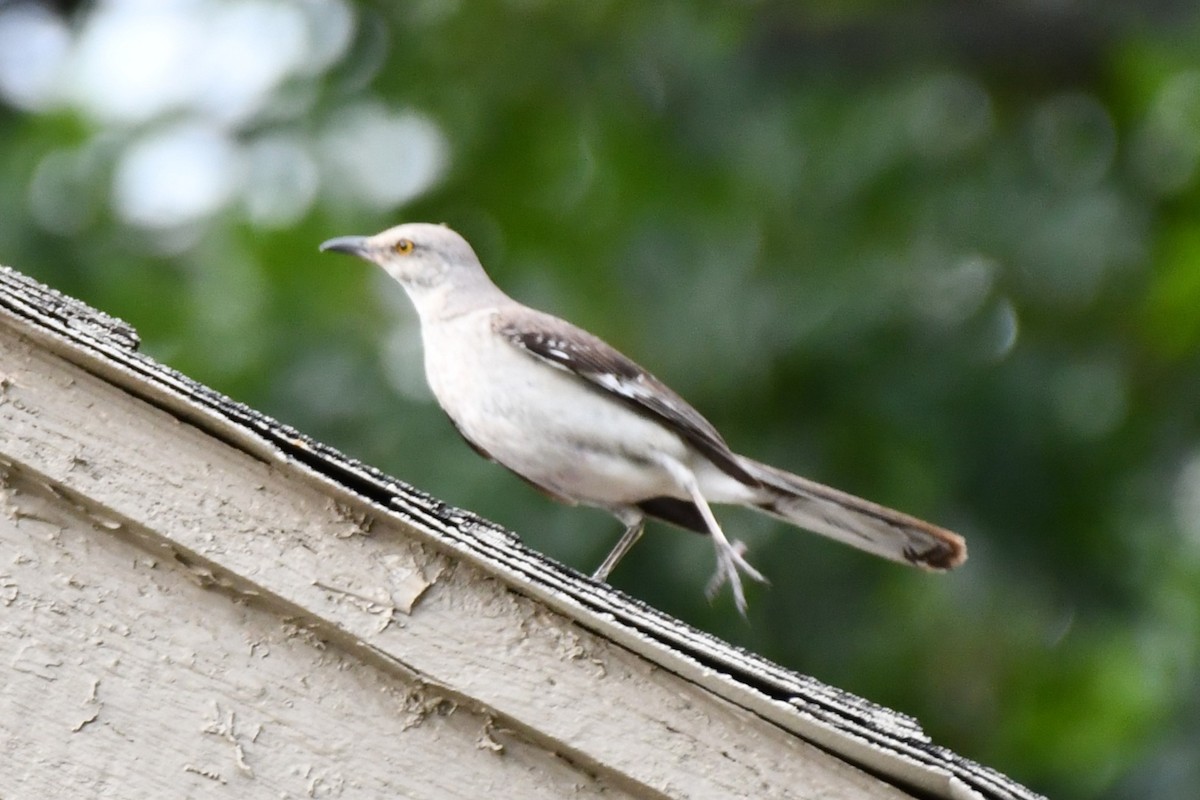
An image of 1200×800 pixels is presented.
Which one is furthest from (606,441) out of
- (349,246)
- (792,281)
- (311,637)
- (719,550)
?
(792,281)

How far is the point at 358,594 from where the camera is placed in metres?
2.34

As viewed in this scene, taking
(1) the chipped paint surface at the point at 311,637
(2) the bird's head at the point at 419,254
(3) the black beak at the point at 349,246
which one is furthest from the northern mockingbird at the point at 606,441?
(1) the chipped paint surface at the point at 311,637

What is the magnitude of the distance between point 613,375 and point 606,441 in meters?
0.23

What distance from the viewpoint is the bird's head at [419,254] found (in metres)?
5.30

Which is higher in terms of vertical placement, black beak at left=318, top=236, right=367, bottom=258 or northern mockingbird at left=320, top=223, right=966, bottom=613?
black beak at left=318, top=236, right=367, bottom=258

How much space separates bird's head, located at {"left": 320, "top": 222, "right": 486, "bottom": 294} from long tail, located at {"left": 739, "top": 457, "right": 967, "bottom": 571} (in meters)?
1.14

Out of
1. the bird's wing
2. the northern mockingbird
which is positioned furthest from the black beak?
the bird's wing

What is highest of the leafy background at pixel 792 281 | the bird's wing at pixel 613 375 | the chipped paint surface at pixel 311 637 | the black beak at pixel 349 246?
the leafy background at pixel 792 281

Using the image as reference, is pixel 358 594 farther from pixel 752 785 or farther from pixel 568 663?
pixel 752 785

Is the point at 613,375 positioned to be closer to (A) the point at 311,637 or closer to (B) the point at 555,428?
(B) the point at 555,428

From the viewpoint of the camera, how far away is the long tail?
4.39 meters

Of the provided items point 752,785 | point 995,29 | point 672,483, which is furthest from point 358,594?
point 995,29

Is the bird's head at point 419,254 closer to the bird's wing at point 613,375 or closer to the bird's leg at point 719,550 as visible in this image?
the bird's wing at point 613,375

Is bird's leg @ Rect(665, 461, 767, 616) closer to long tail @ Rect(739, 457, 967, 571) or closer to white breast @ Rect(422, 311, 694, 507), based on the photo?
white breast @ Rect(422, 311, 694, 507)
